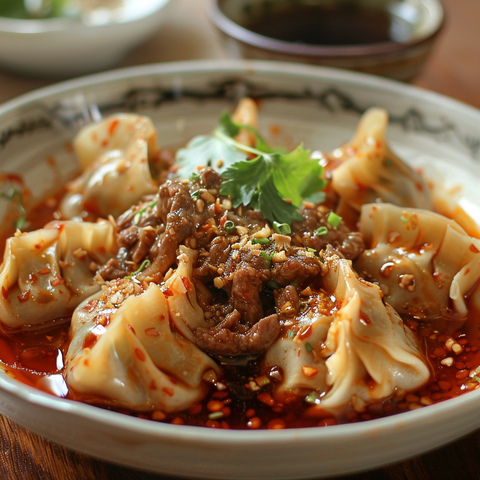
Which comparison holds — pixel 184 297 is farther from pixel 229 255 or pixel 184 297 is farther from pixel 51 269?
pixel 51 269

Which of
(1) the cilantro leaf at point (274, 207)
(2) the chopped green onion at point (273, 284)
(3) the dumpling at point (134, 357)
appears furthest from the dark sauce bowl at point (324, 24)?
(3) the dumpling at point (134, 357)

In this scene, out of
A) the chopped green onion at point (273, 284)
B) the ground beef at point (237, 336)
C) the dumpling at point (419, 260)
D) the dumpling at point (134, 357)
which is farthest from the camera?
the dumpling at point (419, 260)

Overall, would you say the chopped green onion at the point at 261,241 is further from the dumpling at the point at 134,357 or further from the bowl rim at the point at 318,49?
the bowl rim at the point at 318,49

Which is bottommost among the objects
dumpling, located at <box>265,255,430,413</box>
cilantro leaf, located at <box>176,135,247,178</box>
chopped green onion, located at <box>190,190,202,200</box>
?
dumpling, located at <box>265,255,430,413</box>

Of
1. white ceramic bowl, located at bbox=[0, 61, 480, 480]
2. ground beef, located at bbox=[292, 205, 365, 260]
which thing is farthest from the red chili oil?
white ceramic bowl, located at bbox=[0, 61, 480, 480]

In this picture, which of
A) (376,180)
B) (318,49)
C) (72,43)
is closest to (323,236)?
(376,180)

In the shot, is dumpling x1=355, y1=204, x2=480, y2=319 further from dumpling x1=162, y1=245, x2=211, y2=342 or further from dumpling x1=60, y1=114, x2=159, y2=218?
dumpling x1=60, y1=114, x2=159, y2=218
